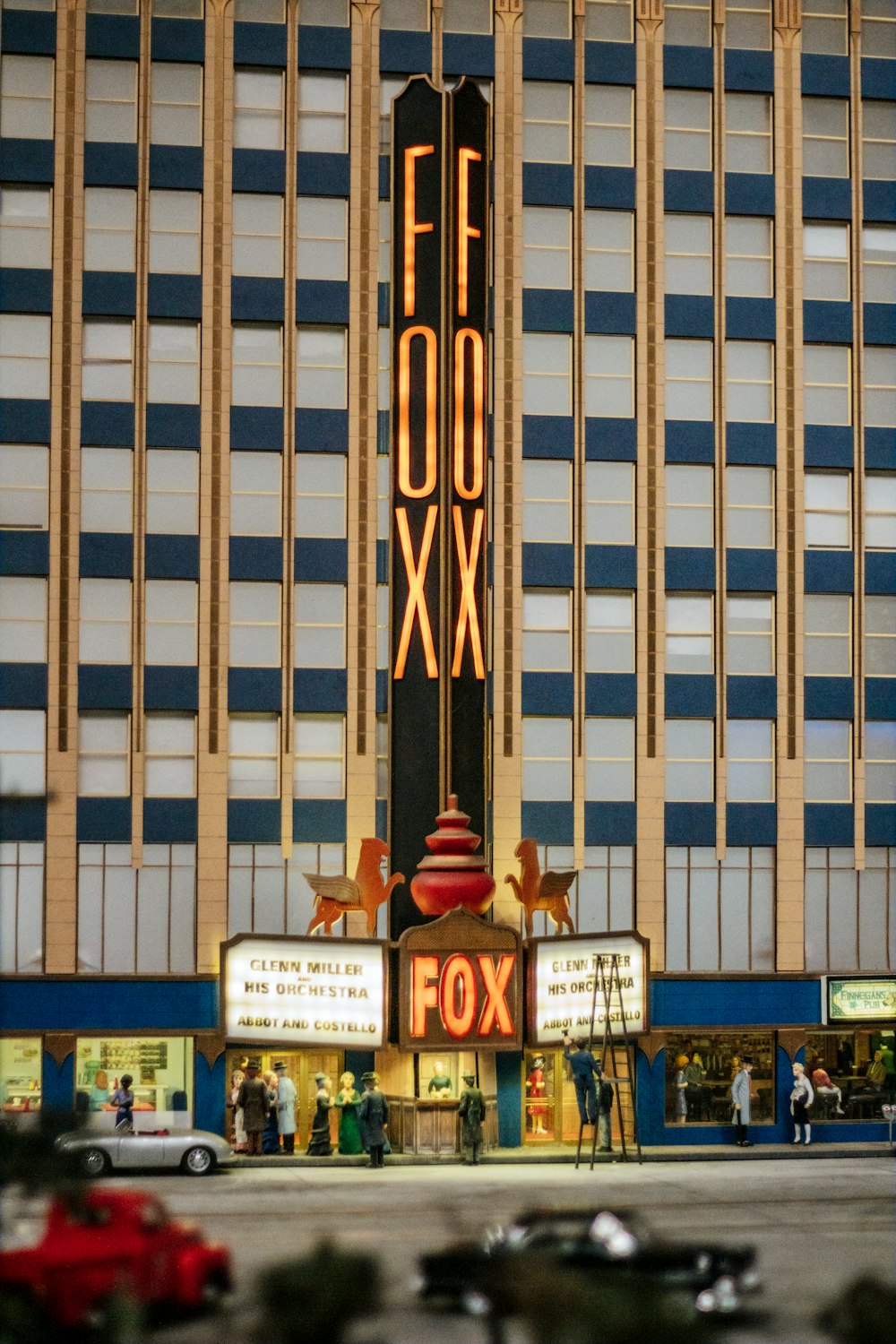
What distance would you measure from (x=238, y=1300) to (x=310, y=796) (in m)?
24.4

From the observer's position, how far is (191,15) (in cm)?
4872

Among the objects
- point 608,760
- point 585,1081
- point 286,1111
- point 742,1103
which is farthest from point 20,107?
point 742,1103

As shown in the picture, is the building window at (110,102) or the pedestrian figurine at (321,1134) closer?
the pedestrian figurine at (321,1134)

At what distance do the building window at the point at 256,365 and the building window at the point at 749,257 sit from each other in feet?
40.4

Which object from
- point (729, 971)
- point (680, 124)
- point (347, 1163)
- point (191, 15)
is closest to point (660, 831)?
point (729, 971)

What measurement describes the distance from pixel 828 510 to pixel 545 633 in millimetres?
8591

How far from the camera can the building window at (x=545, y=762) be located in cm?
4797

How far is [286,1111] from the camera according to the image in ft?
139

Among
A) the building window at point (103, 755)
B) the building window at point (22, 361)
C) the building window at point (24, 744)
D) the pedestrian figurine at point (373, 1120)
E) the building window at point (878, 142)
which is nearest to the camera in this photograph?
the pedestrian figurine at point (373, 1120)

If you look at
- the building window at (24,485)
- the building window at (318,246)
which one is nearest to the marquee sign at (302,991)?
the building window at (24,485)

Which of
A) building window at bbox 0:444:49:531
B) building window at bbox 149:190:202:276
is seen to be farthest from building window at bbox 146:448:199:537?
building window at bbox 149:190:202:276

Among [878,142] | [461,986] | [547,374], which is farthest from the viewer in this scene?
[878,142]

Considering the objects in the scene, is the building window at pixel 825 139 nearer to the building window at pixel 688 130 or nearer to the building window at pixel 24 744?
the building window at pixel 688 130

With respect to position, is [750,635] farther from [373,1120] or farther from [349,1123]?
[373,1120]
